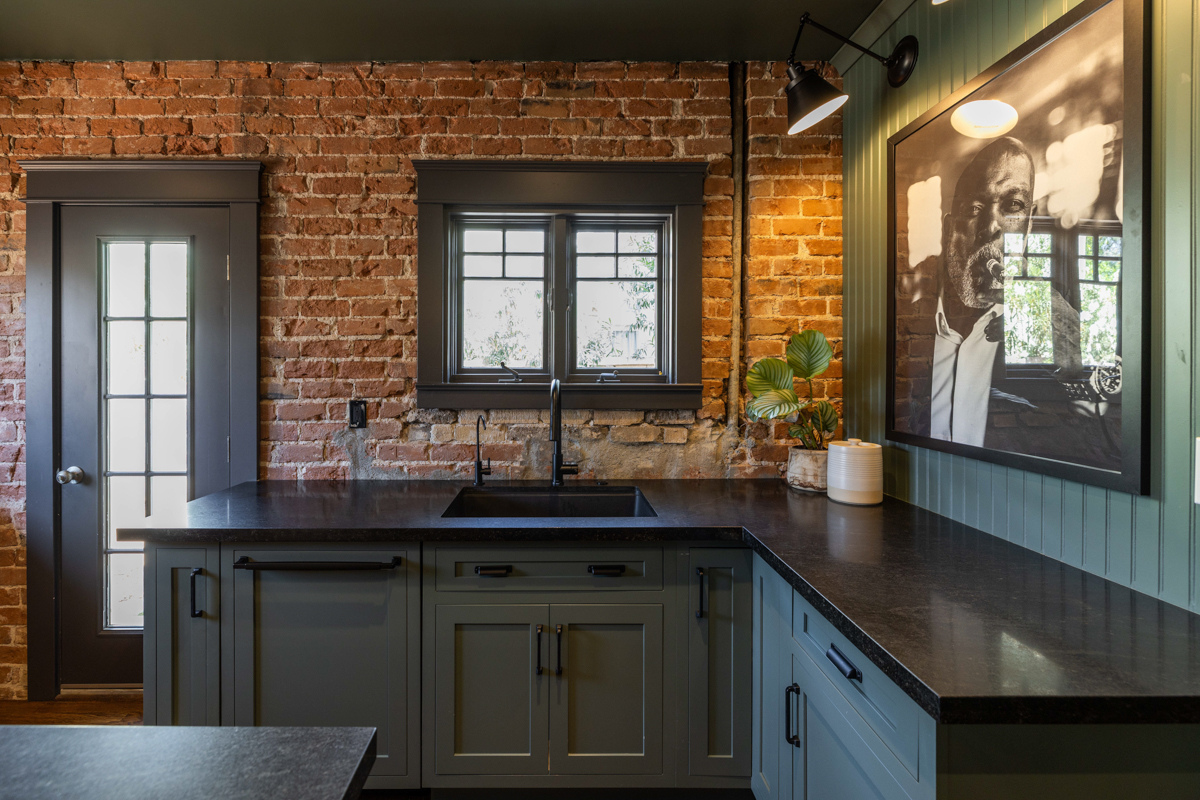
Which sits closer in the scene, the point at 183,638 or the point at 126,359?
the point at 183,638

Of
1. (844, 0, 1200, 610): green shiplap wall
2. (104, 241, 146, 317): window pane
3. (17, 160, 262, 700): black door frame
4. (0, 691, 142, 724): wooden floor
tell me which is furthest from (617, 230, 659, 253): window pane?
(0, 691, 142, 724): wooden floor

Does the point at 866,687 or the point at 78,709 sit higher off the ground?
the point at 866,687

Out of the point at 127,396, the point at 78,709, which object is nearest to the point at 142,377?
the point at 127,396

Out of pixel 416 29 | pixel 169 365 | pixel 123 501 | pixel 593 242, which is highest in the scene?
pixel 416 29

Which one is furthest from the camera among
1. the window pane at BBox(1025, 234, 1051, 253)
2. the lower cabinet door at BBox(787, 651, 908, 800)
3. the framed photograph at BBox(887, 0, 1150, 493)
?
the window pane at BBox(1025, 234, 1051, 253)

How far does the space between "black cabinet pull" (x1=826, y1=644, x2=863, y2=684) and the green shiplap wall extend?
0.61m

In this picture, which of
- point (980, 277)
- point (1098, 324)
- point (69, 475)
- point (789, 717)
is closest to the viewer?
point (1098, 324)

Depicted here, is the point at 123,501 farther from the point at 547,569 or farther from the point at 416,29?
the point at 416,29

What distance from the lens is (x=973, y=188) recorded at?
163 centimetres

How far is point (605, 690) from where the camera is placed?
179cm

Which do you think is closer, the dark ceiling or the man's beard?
the man's beard

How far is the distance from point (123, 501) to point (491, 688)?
180 cm

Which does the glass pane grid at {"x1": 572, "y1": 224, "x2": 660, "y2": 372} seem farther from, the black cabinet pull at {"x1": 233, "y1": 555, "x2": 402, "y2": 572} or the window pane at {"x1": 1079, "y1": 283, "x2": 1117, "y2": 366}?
the window pane at {"x1": 1079, "y1": 283, "x2": 1117, "y2": 366}

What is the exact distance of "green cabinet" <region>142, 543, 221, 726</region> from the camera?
5.73 feet
